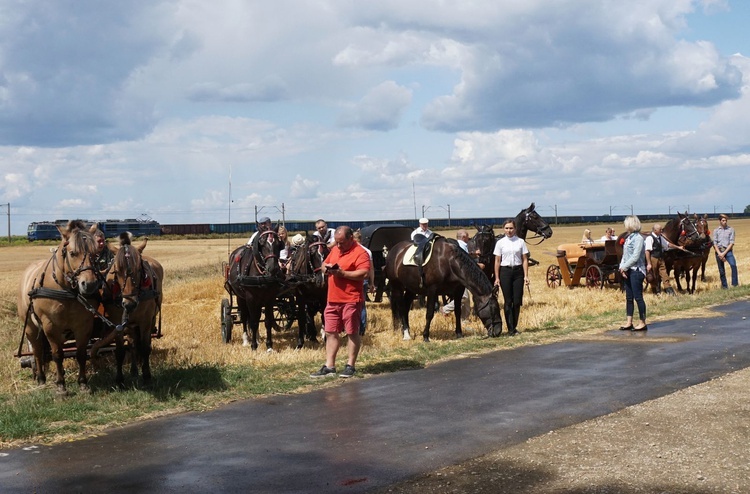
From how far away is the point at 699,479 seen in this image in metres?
5.90

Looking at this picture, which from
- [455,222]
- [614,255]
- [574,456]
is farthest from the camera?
[455,222]

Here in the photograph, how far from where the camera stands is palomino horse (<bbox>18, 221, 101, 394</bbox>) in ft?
30.3

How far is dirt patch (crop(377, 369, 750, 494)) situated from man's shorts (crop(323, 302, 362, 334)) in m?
3.79

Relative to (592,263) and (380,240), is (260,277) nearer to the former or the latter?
(380,240)

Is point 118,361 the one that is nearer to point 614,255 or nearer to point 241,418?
point 241,418

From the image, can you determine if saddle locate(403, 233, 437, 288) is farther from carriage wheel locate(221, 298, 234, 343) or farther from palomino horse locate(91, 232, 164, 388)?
palomino horse locate(91, 232, 164, 388)

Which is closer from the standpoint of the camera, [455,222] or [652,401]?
[652,401]

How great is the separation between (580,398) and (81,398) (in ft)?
17.7

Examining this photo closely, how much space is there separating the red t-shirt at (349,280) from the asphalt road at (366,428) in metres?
1.08

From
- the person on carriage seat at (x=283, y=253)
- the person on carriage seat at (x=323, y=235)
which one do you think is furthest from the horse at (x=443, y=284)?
the person on carriage seat at (x=283, y=253)

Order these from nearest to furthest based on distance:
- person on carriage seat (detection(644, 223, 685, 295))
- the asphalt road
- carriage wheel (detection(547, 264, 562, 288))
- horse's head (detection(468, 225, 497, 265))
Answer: the asphalt road
horse's head (detection(468, 225, 497, 265))
person on carriage seat (detection(644, 223, 685, 295))
carriage wheel (detection(547, 264, 562, 288))

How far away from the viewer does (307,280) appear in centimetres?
1401

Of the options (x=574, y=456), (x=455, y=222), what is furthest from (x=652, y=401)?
(x=455, y=222)

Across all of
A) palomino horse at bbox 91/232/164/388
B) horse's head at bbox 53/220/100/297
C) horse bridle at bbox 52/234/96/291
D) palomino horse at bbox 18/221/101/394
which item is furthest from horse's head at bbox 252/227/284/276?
horse bridle at bbox 52/234/96/291
